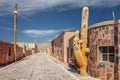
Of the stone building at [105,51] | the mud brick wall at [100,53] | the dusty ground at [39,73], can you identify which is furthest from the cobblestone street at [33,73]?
the stone building at [105,51]

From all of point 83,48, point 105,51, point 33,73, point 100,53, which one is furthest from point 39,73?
point 105,51

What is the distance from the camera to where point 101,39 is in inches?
551

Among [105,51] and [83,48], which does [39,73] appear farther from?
[105,51]

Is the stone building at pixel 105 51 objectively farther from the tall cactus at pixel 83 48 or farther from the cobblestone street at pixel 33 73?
the cobblestone street at pixel 33 73

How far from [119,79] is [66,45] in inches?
810

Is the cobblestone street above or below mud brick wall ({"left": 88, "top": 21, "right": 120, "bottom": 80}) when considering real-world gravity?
below

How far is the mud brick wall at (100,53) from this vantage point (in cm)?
1252

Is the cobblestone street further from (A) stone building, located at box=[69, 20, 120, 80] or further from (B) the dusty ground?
(A) stone building, located at box=[69, 20, 120, 80]

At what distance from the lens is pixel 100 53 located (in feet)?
47.1

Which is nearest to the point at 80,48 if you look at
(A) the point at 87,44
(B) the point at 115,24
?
(A) the point at 87,44

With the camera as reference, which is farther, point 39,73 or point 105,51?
point 39,73

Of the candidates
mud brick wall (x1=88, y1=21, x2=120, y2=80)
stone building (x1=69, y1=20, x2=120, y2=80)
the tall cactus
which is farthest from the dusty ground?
stone building (x1=69, y1=20, x2=120, y2=80)

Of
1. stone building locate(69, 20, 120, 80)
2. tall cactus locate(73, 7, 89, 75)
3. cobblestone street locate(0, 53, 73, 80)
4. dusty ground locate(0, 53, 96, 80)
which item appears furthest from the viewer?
tall cactus locate(73, 7, 89, 75)

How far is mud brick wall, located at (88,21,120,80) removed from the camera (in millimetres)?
12523
